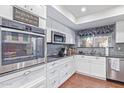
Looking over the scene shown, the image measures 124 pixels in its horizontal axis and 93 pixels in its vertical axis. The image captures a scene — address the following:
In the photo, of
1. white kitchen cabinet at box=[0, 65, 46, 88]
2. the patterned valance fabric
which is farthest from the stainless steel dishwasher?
white kitchen cabinet at box=[0, 65, 46, 88]

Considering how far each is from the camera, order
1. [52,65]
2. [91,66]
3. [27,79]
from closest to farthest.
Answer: [27,79] → [52,65] → [91,66]

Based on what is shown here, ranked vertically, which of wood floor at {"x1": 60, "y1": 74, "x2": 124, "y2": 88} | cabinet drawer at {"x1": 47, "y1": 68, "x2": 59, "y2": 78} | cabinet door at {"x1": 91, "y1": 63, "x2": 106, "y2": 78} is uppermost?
cabinet drawer at {"x1": 47, "y1": 68, "x2": 59, "y2": 78}

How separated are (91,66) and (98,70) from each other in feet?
0.93

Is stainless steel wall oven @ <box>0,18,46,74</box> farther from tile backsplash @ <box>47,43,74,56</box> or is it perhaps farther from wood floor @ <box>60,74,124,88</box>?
wood floor @ <box>60,74,124,88</box>

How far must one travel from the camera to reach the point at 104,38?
3906 mm

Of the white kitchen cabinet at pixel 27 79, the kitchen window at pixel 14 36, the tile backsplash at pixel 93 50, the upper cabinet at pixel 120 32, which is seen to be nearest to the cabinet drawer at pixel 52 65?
the white kitchen cabinet at pixel 27 79

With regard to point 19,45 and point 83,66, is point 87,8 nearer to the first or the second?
point 83,66

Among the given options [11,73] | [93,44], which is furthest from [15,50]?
[93,44]

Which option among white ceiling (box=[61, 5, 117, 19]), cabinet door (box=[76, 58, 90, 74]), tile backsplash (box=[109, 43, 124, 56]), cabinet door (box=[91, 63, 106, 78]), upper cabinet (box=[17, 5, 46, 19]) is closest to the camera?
upper cabinet (box=[17, 5, 46, 19])

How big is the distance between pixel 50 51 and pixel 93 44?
2165mm

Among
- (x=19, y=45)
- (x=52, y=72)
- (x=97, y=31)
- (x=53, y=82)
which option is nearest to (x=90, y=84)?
(x=53, y=82)

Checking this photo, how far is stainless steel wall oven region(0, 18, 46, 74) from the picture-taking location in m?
1.03

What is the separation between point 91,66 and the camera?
347cm
